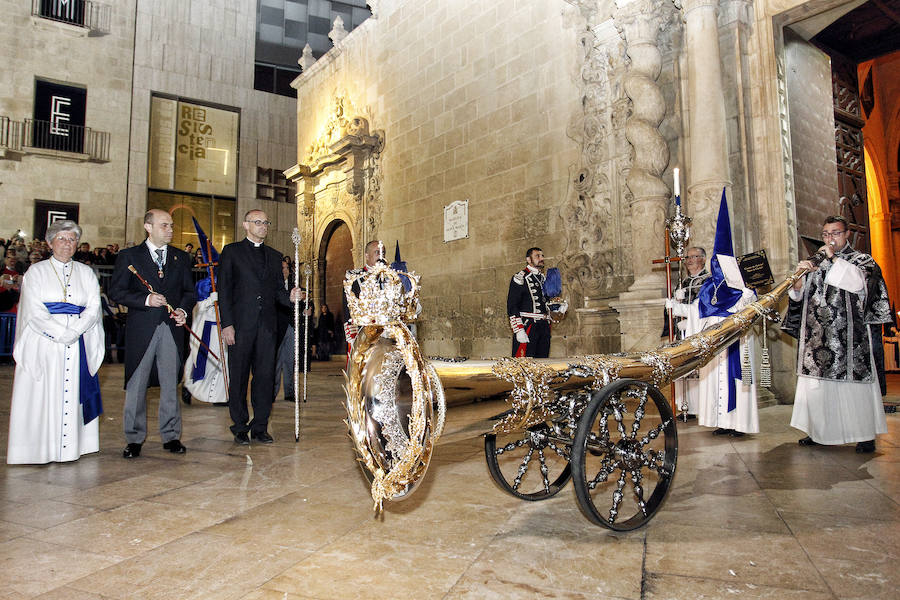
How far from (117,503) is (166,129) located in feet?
59.6

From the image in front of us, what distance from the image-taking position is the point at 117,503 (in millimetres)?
2938

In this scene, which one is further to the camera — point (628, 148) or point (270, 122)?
point (270, 122)

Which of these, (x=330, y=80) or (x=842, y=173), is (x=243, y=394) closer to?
(x=842, y=173)

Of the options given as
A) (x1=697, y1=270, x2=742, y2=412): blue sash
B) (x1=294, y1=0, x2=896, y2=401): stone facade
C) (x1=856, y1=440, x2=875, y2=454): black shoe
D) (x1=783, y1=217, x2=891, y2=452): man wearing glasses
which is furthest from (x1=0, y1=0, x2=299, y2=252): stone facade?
(x1=856, y1=440, x2=875, y2=454): black shoe

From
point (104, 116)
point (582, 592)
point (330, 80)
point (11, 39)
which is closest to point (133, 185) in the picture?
point (104, 116)

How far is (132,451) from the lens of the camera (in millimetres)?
4043

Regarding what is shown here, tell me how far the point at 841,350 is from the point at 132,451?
504 cm

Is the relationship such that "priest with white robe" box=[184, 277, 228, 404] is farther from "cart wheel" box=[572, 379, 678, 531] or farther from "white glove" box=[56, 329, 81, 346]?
"cart wheel" box=[572, 379, 678, 531]

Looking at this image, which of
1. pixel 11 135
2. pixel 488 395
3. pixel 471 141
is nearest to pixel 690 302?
pixel 488 395

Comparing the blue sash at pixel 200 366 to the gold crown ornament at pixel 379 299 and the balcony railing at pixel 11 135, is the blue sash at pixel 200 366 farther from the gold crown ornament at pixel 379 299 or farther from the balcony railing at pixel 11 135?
the balcony railing at pixel 11 135

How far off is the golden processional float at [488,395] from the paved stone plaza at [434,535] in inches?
4.7

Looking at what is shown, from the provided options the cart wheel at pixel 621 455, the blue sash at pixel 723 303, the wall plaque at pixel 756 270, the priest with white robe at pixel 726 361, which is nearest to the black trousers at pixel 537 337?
the priest with white robe at pixel 726 361

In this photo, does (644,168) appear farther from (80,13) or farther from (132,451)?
(80,13)

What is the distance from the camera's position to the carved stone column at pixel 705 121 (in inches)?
247
